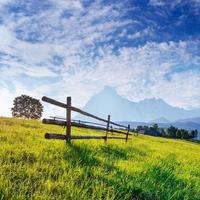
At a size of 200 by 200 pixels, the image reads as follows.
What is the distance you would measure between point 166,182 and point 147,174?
56 centimetres

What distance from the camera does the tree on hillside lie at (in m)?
90.8

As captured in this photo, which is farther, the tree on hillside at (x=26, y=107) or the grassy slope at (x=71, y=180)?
the tree on hillside at (x=26, y=107)

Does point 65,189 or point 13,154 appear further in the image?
point 13,154

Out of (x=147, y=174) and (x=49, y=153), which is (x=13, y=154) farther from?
(x=147, y=174)

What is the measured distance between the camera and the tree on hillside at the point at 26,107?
9075cm

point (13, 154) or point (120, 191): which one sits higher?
point (13, 154)

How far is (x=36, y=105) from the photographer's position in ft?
300

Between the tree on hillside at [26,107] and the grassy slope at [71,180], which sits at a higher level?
the tree on hillside at [26,107]

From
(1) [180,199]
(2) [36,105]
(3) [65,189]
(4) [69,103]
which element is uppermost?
(2) [36,105]

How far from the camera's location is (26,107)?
91.3 m

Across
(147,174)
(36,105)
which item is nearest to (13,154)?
(147,174)

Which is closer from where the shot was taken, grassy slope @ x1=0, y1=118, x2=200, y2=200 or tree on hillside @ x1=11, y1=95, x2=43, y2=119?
grassy slope @ x1=0, y1=118, x2=200, y2=200

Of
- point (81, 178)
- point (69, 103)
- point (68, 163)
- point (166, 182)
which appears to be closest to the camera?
point (81, 178)

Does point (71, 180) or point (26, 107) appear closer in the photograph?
point (71, 180)
